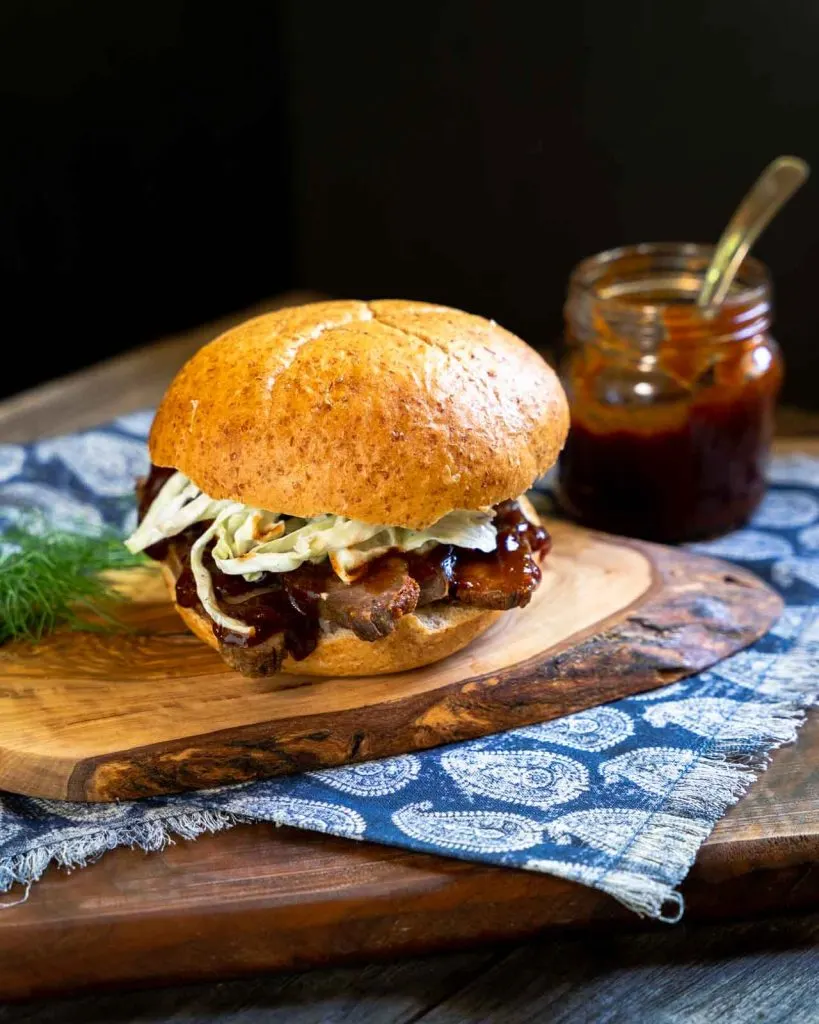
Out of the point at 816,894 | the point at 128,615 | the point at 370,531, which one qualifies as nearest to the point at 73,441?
the point at 128,615

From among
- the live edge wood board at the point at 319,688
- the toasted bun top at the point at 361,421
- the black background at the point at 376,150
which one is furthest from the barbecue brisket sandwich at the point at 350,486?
the black background at the point at 376,150

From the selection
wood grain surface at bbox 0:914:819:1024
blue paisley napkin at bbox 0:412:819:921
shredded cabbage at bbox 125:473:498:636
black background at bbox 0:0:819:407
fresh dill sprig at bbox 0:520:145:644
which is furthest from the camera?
black background at bbox 0:0:819:407

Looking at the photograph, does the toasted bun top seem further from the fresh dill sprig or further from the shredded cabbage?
the fresh dill sprig

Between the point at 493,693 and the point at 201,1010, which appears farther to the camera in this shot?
the point at 493,693

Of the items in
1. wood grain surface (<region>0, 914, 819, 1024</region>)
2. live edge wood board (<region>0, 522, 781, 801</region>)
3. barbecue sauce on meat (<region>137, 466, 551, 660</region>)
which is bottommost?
wood grain surface (<region>0, 914, 819, 1024</region>)

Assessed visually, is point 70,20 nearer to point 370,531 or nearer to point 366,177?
point 366,177

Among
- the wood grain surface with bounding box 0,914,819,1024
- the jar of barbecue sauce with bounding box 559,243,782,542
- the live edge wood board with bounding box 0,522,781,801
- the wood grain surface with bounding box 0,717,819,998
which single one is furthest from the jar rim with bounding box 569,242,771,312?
the wood grain surface with bounding box 0,914,819,1024

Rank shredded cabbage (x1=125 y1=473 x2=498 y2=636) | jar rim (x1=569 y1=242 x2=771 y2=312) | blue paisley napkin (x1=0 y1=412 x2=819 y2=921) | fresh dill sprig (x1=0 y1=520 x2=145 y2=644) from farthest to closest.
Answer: jar rim (x1=569 y1=242 x2=771 y2=312)
fresh dill sprig (x1=0 y1=520 x2=145 y2=644)
shredded cabbage (x1=125 y1=473 x2=498 y2=636)
blue paisley napkin (x1=0 y1=412 x2=819 y2=921)
